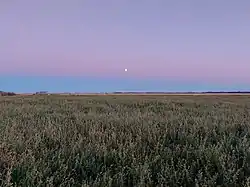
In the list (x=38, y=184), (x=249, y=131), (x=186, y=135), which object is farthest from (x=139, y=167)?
(x=249, y=131)

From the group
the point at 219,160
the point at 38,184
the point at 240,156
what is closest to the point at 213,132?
the point at 240,156

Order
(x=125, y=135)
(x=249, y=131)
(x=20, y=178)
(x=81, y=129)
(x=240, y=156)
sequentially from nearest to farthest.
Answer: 1. (x=20, y=178)
2. (x=240, y=156)
3. (x=125, y=135)
4. (x=249, y=131)
5. (x=81, y=129)

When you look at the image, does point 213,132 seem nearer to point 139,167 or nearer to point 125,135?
point 125,135

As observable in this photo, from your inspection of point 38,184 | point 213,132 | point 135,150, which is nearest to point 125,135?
point 135,150

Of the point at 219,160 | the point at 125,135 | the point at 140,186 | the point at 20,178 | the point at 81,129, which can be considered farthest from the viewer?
A: the point at 81,129

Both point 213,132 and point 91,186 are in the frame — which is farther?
point 213,132

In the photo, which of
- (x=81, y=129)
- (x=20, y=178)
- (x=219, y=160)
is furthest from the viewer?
(x=81, y=129)

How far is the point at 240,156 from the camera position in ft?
20.4

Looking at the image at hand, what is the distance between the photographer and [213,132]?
7977mm

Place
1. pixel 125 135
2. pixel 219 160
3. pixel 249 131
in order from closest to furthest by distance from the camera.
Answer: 1. pixel 219 160
2. pixel 125 135
3. pixel 249 131

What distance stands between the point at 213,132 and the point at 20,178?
458 cm

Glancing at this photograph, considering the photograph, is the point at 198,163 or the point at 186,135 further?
the point at 186,135

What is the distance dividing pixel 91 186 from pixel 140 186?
0.71 meters

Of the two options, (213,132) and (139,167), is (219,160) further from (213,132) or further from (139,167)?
(213,132)
